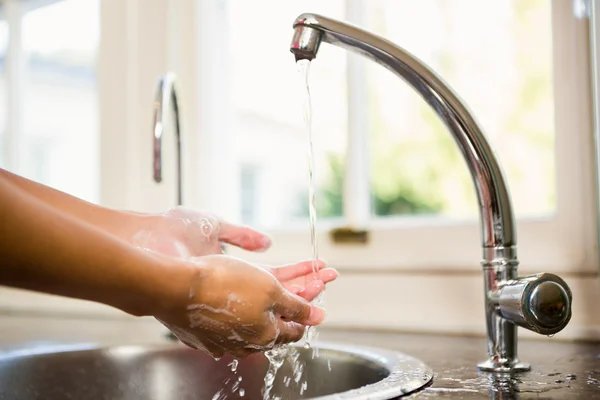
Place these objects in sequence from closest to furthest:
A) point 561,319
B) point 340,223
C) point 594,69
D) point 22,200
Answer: point 22,200 < point 561,319 < point 594,69 < point 340,223

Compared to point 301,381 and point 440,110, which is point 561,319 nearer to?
point 440,110

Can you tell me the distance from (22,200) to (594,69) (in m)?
0.71

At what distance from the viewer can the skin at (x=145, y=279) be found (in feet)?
1.70

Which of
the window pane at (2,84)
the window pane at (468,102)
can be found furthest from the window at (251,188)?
the window pane at (2,84)

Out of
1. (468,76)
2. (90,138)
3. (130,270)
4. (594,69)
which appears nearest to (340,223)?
(594,69)

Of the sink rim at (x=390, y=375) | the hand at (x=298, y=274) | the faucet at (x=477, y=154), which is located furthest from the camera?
the hand at (x=298, y=274)

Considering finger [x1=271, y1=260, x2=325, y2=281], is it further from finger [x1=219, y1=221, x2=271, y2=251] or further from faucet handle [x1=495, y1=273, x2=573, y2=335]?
faucet handle [x1=495, y1=273, x2=573, y2=335]

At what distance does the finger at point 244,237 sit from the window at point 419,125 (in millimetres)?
310

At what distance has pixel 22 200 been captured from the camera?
52cm

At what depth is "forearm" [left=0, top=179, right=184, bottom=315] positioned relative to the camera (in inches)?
20.1

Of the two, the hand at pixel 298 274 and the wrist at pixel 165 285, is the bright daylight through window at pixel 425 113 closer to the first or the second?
the hand at pixel 298 274

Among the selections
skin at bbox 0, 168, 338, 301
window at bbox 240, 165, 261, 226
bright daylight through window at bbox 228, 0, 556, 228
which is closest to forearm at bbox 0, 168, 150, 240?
skin at bbox 0, 168, 338, 301

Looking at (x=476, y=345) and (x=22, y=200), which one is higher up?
(x=22, y=200)

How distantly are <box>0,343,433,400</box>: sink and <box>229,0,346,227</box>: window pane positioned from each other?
49cm
